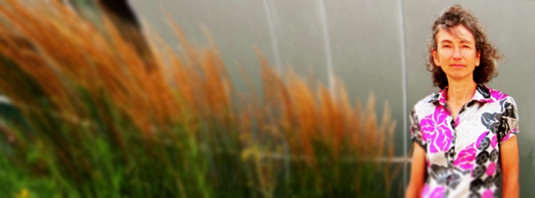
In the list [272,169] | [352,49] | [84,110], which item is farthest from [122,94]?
[352,49]

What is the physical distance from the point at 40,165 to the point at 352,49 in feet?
5.12

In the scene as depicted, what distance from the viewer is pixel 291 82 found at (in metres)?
3.10

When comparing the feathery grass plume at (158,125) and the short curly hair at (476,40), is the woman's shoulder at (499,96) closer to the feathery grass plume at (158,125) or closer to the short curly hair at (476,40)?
the short curly hair at (476,40)

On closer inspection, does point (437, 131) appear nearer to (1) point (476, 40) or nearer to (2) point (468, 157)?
(2) point (468, 157)

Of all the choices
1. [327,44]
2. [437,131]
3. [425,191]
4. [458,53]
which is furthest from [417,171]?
[327,44]

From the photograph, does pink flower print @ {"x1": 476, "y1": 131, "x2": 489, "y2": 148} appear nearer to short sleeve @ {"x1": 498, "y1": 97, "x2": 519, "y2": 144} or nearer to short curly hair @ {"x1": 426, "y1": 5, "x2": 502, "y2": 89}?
short sleeve @ {"x1": 498, "y1": 97, "x2": 519, "y2": 144}

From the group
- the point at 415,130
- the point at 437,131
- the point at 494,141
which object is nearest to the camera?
the point at 494,141

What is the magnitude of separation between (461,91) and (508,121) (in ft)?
0.77

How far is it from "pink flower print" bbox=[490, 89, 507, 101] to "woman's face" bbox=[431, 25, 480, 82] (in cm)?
11

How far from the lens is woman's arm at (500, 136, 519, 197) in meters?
2.85

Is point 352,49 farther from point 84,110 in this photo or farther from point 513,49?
point 84,110

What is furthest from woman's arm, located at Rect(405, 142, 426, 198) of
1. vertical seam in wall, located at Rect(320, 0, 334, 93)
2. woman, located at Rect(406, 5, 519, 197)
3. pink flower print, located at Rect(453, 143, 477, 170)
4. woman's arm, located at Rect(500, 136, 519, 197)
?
vertical seam in wall, located at Rect(320, 0, 334, 93)

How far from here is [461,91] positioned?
2961 millimetres

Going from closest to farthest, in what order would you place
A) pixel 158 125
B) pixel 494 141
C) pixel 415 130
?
1. pixel 494 141
2. pixel 415 130
3. pixel 158 125
